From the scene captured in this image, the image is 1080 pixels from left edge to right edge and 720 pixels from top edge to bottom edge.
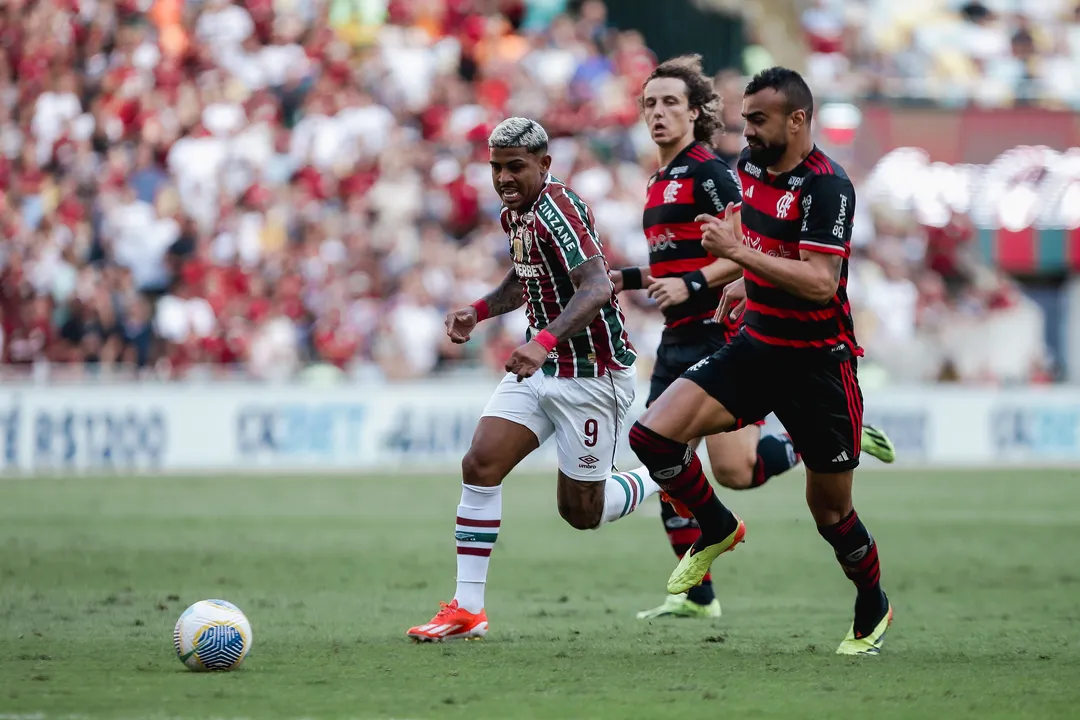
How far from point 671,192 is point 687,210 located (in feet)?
0.44

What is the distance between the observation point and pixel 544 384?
25.4ft

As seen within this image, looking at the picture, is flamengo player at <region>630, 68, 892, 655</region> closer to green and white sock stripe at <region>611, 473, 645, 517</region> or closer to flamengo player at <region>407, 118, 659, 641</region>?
flamengo player at <region>407, 118, 659, 641</region>

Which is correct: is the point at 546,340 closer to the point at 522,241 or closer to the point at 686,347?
the point at 522,241

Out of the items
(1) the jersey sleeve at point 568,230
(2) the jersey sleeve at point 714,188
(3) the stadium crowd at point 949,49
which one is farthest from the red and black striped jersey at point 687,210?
(3) the stadium crowd at point 949,49

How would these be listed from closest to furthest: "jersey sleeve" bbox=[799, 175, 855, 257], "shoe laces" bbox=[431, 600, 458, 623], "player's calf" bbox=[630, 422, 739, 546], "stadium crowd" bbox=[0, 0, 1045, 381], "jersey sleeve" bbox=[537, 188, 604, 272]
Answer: "jersey sleeve" bbox=[799, 175, 855, 257], "player's calf" bbox=[630, 422, 739, 546], "jersey sleeve" bbox=[537, 188, 604, 272], "shoe laces" bbox=[431, 600, 458, 623], "stadium crowd" bbox=[0, 0, 1045, 381]

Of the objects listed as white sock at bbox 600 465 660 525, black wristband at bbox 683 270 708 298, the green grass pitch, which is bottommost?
the green grass pitch

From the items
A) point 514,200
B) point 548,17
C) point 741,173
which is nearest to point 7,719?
point 514,200

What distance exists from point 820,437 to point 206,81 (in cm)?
1755

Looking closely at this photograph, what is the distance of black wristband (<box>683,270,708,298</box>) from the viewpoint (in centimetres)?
817

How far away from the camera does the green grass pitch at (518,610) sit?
590 cm

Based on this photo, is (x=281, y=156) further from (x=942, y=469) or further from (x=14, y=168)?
(x=942, y=469)

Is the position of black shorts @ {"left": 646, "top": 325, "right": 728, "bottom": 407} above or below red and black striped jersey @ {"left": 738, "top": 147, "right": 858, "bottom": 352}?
below

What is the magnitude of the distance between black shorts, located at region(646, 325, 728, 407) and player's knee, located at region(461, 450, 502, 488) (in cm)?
144

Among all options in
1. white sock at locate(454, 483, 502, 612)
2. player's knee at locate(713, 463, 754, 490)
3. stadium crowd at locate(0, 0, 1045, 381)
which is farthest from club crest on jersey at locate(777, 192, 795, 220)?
stadium crowd at locate(0, 0, 1045, 381)
